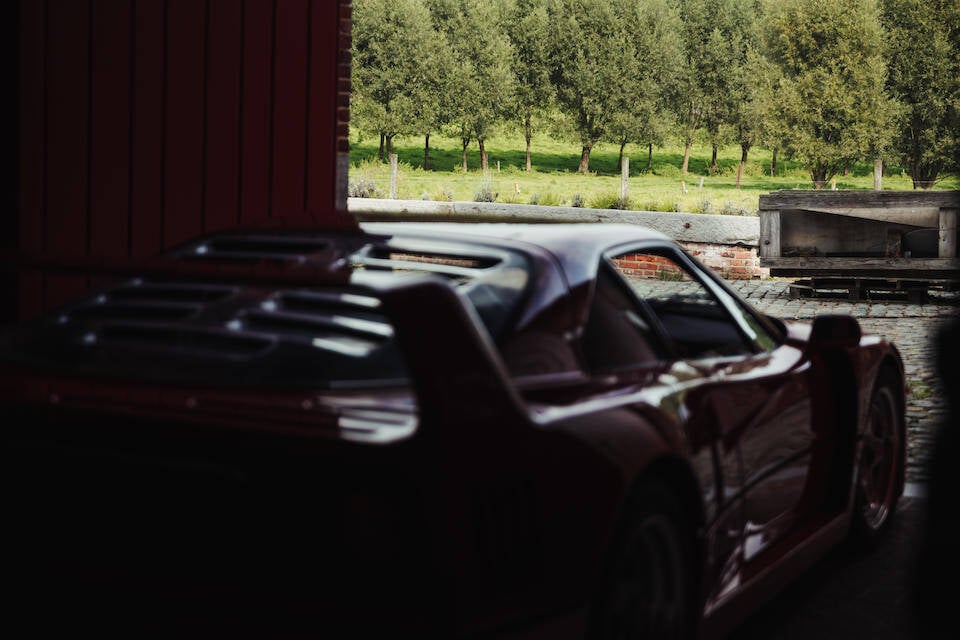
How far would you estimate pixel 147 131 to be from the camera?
6.07m

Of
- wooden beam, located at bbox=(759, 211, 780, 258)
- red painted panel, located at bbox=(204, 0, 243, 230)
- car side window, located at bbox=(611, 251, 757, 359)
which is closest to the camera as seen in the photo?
car side window, located at bbox=(611, 251, 757, 359)

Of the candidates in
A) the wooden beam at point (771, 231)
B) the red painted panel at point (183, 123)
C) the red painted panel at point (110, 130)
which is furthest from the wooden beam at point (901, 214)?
the red painted panel at point (110, 130)

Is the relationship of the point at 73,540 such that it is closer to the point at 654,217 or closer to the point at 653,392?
the point at 653,392

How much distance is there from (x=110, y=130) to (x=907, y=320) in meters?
11.2

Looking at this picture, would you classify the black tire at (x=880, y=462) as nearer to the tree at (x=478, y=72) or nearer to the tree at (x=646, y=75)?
the tree at (x=646, y=75)

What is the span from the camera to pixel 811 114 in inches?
1726

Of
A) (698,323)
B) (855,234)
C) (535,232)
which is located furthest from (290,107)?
(855,234)

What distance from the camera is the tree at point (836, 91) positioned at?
43.4 metres

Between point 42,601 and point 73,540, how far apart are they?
12 cm

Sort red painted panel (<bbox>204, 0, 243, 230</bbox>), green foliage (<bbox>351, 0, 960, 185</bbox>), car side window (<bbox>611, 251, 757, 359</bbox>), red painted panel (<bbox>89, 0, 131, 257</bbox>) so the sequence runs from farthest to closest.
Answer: green foliage (<bbox>351, 0, 960, 185</bbox>)
red painted panel (<bbox>204, 0, 243, 230</bbox>)
red painted panel (<bbox>89, 0, 131, 257</bbox>)
car side window (<bbox>611, 251, 757, 359</bbox>)

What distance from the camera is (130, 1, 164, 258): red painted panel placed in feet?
19.7

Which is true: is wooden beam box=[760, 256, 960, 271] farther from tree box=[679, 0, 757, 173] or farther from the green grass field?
tree box=[679, 0, 757, 173]

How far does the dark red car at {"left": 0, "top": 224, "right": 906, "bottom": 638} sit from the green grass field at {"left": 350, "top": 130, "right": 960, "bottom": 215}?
3440cm

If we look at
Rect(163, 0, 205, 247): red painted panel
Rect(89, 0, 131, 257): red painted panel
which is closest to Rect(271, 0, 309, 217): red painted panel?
Rect(163, 0, 205, 247): red painted panel
